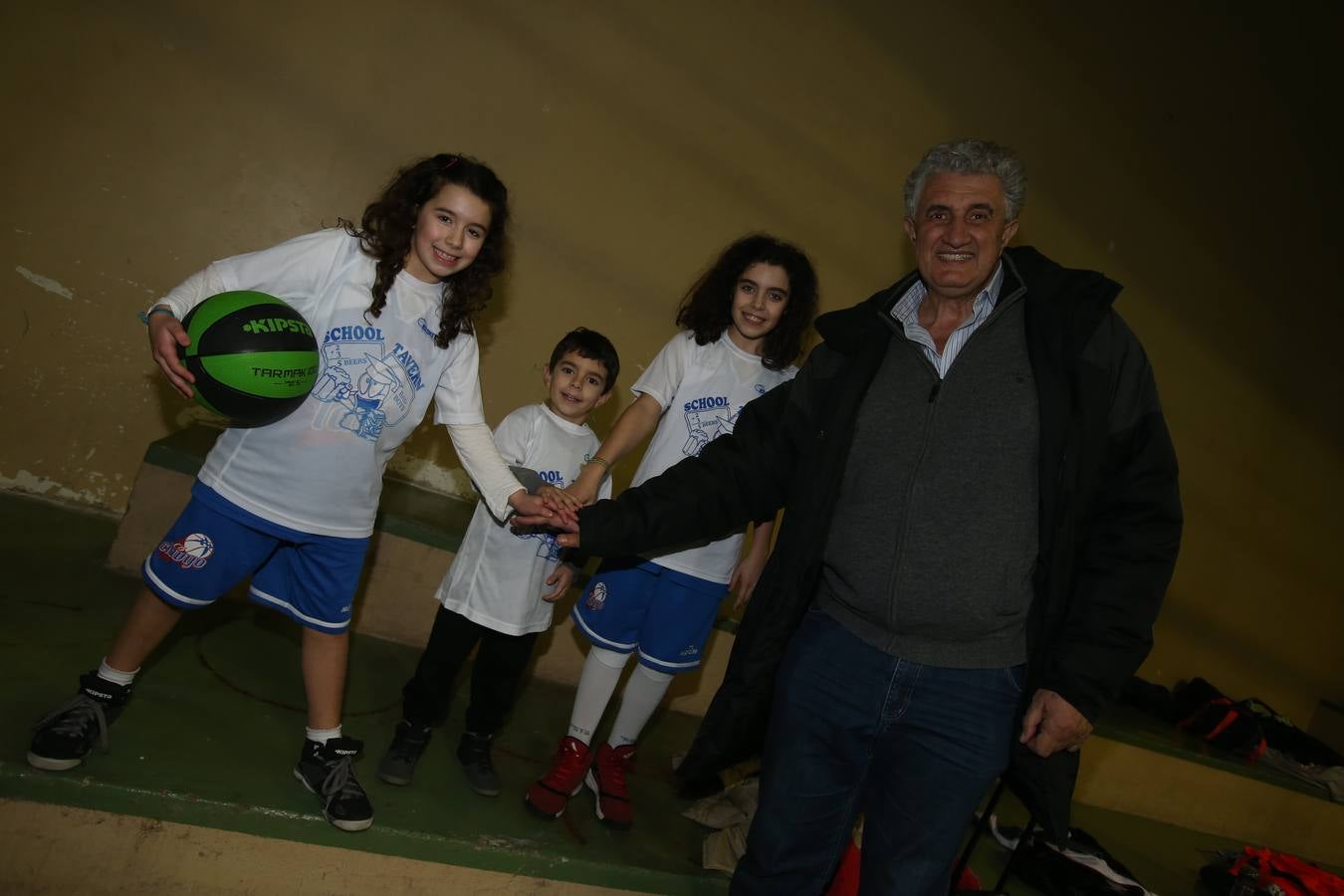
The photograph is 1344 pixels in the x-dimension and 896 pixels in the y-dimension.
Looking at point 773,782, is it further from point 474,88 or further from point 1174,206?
point 1174,206

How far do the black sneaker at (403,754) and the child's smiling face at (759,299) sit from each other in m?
1.36

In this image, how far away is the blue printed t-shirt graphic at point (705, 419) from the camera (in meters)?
2.32

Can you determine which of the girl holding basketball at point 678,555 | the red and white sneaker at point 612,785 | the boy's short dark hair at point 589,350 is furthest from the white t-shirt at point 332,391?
the red and white sneaker at point 612,785

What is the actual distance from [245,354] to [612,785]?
143cm

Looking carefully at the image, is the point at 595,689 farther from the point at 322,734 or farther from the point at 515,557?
the point at 322,734

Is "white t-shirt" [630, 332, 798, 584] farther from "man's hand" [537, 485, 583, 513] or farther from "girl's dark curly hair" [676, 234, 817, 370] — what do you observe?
"man's hand" [537, 485, 583, 513]

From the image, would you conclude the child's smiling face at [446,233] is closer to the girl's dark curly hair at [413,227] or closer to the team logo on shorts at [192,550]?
the girl's dark curly hair at [413,227]

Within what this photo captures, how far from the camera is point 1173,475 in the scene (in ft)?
5.00

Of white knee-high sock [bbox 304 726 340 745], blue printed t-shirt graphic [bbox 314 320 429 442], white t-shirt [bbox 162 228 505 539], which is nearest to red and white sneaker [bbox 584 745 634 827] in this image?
white knee-high sock [bbox 304 726 340 745]

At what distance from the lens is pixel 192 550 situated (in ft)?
5.88

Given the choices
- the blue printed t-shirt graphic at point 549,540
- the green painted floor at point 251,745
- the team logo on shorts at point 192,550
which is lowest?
the green painted floor at point 251,745

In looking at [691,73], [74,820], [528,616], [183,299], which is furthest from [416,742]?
[691,73]

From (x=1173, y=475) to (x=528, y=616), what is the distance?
1.47 metres

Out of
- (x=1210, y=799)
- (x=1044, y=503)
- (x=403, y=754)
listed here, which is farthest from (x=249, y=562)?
(x=1210, y=799)
